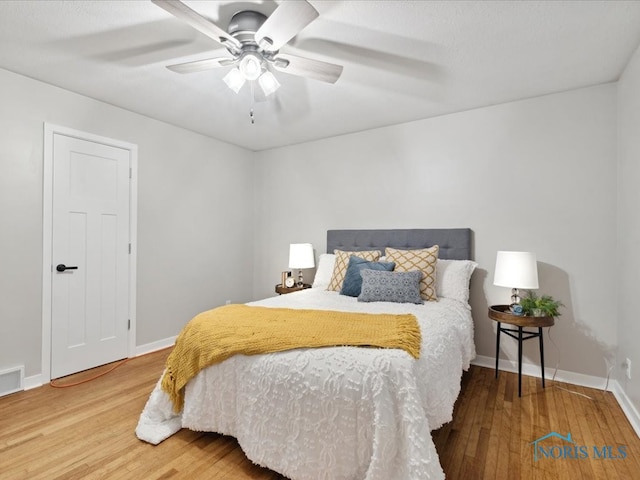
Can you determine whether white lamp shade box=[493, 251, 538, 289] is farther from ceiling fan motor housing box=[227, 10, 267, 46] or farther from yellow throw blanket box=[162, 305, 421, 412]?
ceiling fan motor housing box=[227, 10, 267, 46]

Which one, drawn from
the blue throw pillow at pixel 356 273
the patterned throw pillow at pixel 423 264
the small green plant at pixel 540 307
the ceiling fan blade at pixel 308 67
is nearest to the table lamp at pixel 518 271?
the small green plant at pixel 540 307

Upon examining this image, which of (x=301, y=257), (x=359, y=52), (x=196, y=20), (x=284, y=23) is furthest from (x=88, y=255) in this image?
(x=359, y=52)

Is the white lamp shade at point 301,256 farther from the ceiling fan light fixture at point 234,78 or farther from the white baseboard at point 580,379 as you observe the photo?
the ceiling fan light fixture at point 234,78

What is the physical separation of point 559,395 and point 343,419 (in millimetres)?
2128

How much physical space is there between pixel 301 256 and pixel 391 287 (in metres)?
1.51

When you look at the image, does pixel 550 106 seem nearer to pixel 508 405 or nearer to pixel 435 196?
pixel 435 196

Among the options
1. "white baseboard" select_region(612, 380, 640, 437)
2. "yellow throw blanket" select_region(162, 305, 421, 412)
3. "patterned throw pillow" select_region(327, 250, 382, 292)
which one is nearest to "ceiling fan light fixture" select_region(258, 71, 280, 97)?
"yellow throw blanket" select_region(162, 305, 421, 412)

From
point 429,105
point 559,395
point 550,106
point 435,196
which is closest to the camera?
point 559,395

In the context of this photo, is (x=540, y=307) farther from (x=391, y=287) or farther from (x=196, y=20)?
(x=196, y=20)

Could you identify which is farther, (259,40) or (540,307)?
(540,307)

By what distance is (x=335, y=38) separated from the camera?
83.3 inches

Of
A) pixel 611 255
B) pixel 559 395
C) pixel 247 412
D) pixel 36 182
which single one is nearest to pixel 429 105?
pixel 611 255

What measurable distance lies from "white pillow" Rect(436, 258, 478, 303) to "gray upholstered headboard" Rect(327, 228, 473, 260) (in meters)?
0.17

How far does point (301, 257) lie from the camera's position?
13.0 feet
